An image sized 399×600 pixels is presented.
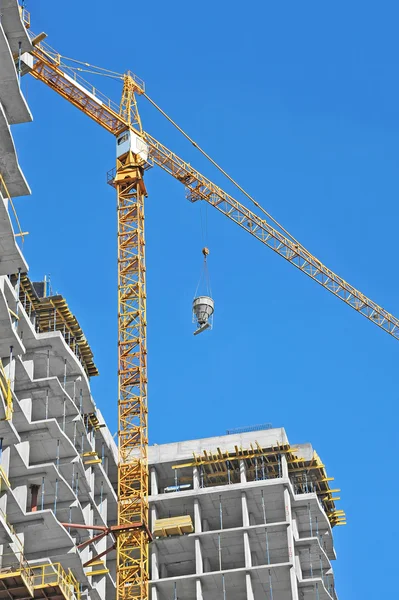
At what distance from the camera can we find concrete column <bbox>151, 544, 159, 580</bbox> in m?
105

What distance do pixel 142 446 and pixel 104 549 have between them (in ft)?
27.3

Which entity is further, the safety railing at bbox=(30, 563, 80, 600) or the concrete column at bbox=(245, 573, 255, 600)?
the concrete column at bbox=(245, 573, 255, 600)

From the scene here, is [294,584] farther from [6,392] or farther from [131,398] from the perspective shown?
[6,392]

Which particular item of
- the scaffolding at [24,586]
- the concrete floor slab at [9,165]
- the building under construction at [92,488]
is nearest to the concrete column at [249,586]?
the building under construction at [92,488]

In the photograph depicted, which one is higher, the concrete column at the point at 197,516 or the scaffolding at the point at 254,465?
the scaffolding at the point at 254,465

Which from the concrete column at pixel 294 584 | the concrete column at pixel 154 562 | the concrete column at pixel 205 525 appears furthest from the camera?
the concrete column at pixel 205 525

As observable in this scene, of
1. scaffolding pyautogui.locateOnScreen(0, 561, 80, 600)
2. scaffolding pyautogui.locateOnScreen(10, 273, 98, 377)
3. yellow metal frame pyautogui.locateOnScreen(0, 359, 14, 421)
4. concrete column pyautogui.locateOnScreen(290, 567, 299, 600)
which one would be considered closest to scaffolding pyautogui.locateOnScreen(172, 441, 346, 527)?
concrete column pyautogui.locateOnScreen(290, 567, 299, 600)

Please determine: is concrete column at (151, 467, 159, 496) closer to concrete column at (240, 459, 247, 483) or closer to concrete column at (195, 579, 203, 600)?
concrete column at (240, 459, 247, 483)

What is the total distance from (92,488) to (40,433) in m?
11.3

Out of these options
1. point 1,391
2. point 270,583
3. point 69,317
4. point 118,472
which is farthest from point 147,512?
point 1,391

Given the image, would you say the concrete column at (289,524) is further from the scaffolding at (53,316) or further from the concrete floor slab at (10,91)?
the concrete floor slab at (10,91)

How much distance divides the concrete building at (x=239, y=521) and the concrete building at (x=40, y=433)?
25.8 ft

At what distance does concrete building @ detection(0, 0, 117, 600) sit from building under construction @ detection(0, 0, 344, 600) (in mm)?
81

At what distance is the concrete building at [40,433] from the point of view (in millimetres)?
65500
